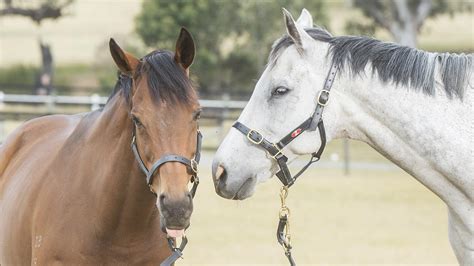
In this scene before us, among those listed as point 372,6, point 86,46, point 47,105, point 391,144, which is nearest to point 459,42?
point 372,6

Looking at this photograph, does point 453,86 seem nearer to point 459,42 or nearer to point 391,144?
point 391,144

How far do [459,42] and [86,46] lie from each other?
22457 mm

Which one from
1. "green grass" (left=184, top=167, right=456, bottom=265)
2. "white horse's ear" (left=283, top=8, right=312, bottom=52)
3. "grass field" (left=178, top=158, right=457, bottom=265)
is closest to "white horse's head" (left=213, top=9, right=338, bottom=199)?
"white horse's ear" (left=283, top=8, right=312, bottom=52)

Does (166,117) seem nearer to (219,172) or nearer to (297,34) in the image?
(219,172)

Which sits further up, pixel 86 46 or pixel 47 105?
pixel 47 105

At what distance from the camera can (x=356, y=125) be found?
16.1 feet

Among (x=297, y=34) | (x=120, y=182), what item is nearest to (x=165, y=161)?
(x=120, y=182)

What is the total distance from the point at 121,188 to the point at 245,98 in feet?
77.9

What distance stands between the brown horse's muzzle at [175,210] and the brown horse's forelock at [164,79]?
54 cm

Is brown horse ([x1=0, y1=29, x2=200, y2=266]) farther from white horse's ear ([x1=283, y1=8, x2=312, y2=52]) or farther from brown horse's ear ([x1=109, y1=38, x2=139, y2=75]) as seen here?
white horse's ear ([x1=283, y1=8, x2=312, y2=52])

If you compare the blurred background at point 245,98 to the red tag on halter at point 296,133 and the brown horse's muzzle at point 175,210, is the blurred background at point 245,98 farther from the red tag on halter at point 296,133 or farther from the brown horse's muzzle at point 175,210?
the brown horse's muzzle at point 175,210

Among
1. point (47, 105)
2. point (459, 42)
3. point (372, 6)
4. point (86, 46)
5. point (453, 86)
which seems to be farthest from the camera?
point (459, 42)

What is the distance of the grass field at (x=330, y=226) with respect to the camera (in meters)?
11.0

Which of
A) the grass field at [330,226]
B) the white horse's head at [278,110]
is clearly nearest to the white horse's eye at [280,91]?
the white horse's head at [278,110]
